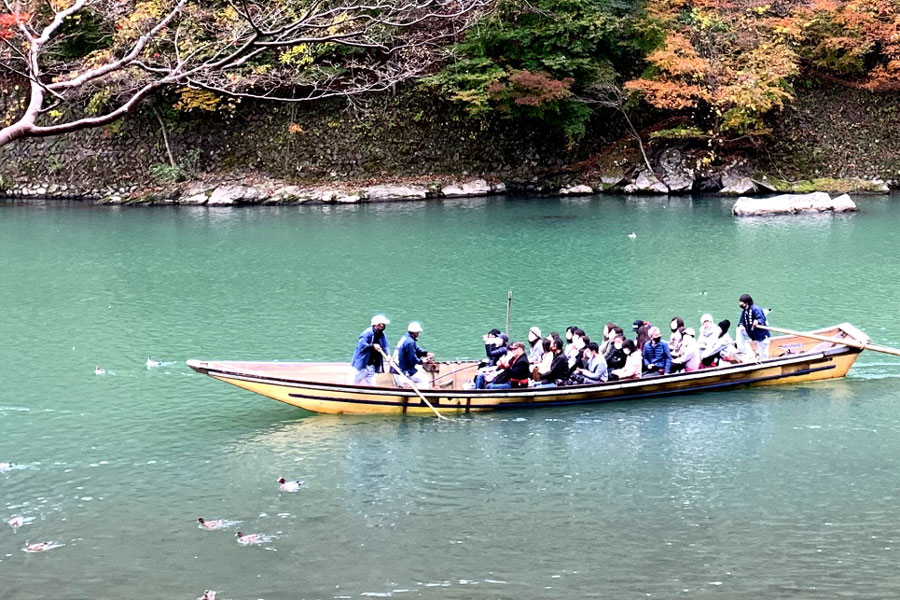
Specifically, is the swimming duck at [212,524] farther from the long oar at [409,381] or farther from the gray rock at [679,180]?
the gray rock at [679,180]

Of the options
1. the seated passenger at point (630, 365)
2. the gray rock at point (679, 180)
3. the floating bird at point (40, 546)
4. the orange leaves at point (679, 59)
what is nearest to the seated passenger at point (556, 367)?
the seated passenger at point (630, 365)

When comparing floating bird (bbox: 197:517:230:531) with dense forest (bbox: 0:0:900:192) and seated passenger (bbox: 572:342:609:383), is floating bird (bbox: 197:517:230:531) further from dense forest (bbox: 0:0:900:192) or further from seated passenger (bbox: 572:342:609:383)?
dense forest (bbox: 0:0:900:192)

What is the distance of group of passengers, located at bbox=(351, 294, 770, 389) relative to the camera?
14.5 metres

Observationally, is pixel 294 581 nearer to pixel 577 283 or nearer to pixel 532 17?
pixel 577 283

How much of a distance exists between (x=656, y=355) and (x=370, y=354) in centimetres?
452

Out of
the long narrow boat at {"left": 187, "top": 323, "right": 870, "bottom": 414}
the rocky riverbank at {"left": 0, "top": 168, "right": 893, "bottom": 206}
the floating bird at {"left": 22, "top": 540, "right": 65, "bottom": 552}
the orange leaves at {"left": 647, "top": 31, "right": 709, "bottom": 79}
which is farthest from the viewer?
the rocky riverbank at {"left": 0, "top": 168, "right": 893, "bottom": 206}

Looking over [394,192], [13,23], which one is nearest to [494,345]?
[13,23]

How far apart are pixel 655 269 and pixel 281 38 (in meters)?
17.8

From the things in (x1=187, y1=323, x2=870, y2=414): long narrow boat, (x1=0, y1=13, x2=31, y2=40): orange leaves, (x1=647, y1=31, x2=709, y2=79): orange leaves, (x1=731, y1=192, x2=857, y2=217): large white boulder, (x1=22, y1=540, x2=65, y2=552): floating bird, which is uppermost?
(x1=647, y1=31, x2=709, y2=79): orange leaves

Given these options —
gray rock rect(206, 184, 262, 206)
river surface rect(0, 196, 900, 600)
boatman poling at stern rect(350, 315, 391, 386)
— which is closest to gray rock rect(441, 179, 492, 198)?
gray rock rect(206, 184, 262, 206)

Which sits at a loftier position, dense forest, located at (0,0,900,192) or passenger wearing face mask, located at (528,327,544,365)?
dense forest, located at (0,0,900,192)

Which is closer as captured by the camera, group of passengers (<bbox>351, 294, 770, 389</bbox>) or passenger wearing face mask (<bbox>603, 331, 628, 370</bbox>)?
group of passengers (<bbox>351, 294, 770, 389</bbox>)

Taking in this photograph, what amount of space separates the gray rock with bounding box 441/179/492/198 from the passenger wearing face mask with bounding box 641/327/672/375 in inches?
970

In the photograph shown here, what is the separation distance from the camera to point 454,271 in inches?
992
